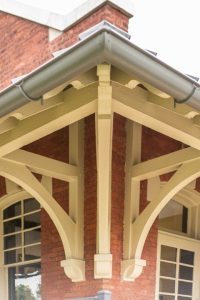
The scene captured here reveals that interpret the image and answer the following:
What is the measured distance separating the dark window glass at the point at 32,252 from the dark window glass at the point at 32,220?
0.27 metres

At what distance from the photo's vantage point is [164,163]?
4477 millimetres

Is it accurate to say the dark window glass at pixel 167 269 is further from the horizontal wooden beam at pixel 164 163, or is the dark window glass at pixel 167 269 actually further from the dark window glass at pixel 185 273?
the horizontal wooden beam at pixel 164 163

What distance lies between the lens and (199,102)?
3.14m

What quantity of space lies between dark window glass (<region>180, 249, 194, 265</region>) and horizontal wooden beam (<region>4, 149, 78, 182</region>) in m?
2.14

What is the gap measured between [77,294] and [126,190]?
1177mm

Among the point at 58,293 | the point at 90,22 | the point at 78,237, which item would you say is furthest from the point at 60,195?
the point at 90,22

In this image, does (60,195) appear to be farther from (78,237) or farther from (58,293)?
(58,293)

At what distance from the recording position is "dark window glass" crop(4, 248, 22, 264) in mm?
5988

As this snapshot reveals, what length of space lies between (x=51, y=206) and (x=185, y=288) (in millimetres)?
2492

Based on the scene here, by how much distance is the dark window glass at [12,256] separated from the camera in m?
5.99

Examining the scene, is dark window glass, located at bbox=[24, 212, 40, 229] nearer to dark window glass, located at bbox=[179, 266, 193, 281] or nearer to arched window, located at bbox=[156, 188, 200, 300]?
arched window, located at bbox=[156, 188, 200, 300]

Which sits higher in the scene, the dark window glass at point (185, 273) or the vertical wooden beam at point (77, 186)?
the vertical wooden beam at point (77, 186)

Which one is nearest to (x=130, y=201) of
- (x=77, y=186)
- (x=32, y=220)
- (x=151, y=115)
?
(x=77, y=186)

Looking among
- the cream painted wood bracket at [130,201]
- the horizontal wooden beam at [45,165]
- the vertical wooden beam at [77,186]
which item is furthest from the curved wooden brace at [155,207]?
the horizontal wooden beam at [45,165]
